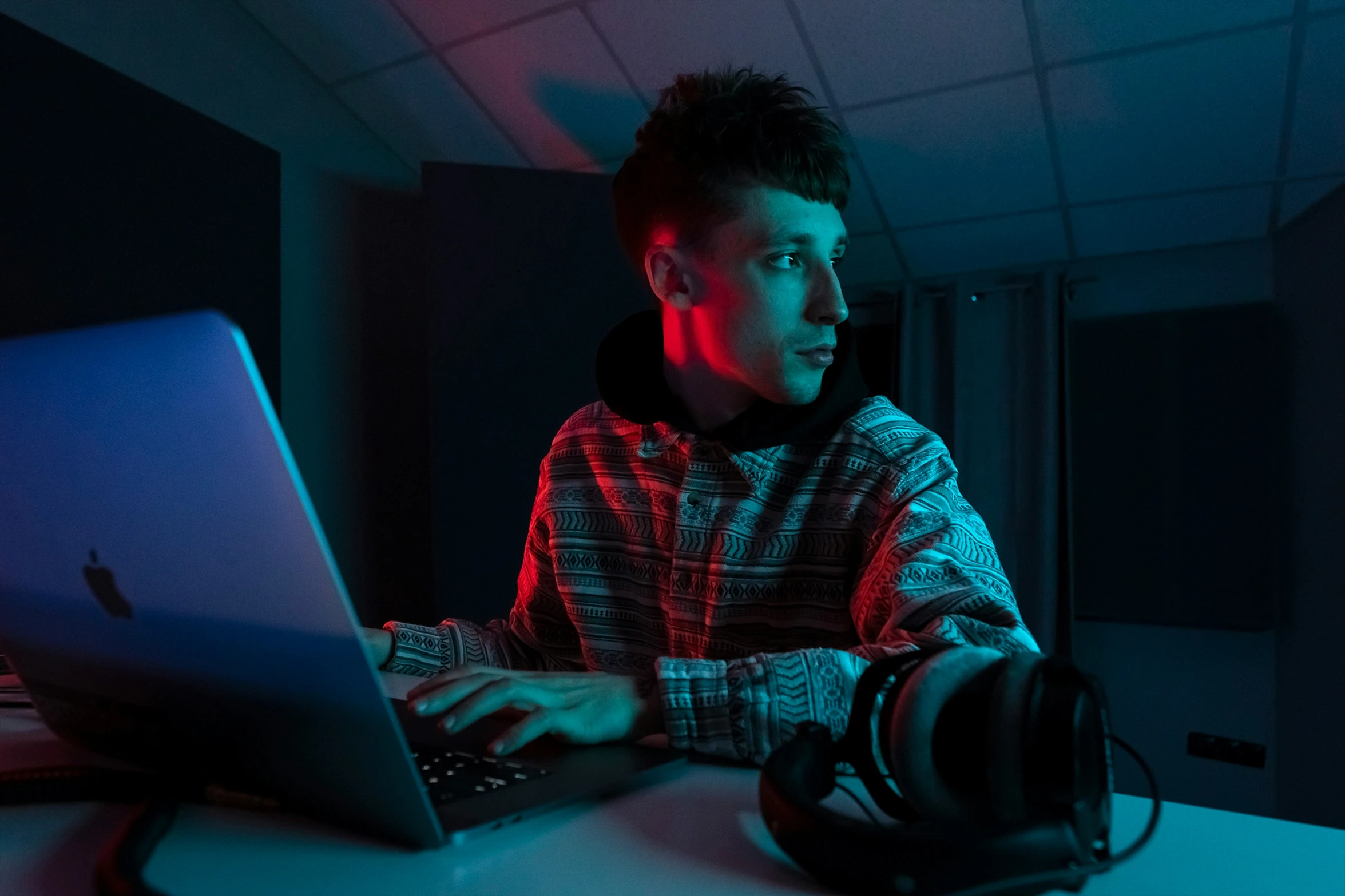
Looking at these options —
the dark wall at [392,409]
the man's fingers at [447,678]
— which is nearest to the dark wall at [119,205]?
the dark wall at [392,409]

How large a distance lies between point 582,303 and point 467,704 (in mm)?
2159

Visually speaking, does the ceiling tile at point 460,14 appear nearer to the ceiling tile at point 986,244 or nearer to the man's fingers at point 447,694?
the ceiling tile at point 986,244

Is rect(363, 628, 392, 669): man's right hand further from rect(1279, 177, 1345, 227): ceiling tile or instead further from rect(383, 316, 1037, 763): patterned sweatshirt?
rect(1279, 177, 1345, 227): ceiling tile

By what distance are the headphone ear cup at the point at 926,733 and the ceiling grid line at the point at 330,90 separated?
9.39ft

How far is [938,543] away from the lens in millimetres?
863

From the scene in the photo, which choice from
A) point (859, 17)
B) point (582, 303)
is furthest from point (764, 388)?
point (582, 303)

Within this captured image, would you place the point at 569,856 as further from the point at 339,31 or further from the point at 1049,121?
the point at 339,31

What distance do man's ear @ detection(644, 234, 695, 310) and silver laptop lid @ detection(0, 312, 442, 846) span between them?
2.85 ft

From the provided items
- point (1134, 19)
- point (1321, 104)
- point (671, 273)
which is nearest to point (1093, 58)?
point (1134, 19)

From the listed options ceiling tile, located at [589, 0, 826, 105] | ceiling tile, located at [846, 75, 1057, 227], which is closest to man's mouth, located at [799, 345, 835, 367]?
ceiling tile, located at [589, 0, 826, 105]

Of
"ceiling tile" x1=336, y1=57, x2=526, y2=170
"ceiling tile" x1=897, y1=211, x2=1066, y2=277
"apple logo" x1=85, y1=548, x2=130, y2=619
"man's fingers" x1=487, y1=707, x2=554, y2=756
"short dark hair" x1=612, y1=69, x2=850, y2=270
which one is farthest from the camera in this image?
"ceiling tile" x1=897, y1=211, x2=1066, y2=277

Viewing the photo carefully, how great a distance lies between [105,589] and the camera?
50cm

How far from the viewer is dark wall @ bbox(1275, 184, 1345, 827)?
7.88ft

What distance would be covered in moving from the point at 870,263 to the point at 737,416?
211 cm
